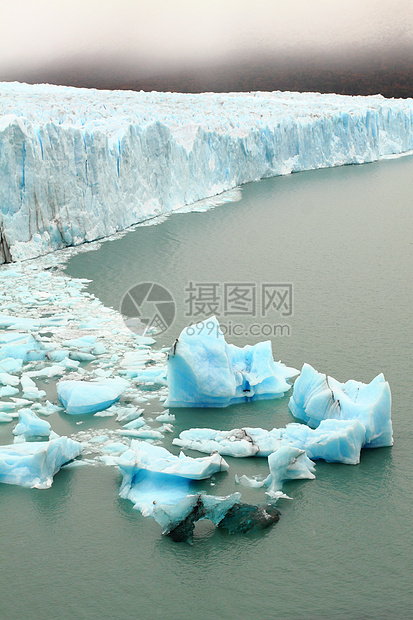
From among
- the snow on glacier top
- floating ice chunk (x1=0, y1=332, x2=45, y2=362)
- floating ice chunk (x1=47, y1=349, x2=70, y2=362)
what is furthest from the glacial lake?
the snow on glacier top

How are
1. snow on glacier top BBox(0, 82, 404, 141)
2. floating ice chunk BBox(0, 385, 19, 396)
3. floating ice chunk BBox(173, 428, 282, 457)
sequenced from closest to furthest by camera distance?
1. floating ice chunk BBox(173, 428, 282, 457)
2. floating ice chunk BBox(0, 385, 19, 396)
3. snow on glacier top BBox(0, 82, 404, 141)

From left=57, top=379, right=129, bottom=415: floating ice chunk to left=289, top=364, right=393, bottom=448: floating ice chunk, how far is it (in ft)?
3.53

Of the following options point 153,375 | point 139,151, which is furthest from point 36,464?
point 139,151

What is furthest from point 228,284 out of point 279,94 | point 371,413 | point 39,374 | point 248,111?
point 279,94

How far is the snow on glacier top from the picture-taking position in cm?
1020

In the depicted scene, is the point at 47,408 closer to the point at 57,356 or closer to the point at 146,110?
the point at 57,356

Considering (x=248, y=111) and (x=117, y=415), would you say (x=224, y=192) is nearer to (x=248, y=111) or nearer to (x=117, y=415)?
(x=248, y=111)

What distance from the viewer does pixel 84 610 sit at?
7.48ft

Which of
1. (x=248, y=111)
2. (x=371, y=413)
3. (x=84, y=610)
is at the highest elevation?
(x=248, y=111)

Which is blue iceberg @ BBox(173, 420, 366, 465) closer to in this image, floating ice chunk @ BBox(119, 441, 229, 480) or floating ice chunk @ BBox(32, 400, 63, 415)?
floating ice chunk @ BBox(119, 441, 229, 480)

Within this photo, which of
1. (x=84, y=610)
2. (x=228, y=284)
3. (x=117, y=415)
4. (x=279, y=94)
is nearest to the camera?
(x=84, y=610)

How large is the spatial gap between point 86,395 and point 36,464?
74cm

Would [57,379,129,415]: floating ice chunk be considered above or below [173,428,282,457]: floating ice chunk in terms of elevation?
above

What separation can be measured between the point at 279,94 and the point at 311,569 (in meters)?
21.6
